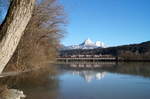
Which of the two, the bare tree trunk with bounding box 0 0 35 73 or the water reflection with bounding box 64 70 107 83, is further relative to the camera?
the water reflection with bounding box 64 70 107 83

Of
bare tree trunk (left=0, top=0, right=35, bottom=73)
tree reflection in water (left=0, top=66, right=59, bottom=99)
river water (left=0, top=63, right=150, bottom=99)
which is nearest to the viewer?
bare tree trunk (left=0, top=0, right=35, bottom=73)

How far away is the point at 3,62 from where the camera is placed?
2.77 meters

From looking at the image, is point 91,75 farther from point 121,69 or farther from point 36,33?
point 121,69

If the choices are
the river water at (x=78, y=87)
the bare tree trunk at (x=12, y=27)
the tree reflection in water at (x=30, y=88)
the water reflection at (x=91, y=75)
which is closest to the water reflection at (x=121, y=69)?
the water reflection at (x=91, y=75)

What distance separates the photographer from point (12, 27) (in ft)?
8.92

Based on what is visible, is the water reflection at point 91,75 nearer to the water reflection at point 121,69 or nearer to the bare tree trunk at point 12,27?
the water reflection at point 121,69

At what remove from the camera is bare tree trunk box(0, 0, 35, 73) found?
2.71 m

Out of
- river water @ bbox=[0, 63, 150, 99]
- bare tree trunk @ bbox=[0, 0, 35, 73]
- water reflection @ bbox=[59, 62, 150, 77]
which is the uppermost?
bare tree trunk @ bbox=[0, 0, 35, 73]

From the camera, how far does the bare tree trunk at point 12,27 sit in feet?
8.90

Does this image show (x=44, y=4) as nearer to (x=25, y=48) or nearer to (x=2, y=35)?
(x=25, y=48)

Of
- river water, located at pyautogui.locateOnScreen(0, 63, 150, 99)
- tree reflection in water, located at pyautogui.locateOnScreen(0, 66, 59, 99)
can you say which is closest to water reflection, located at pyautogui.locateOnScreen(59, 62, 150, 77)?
river water, located at pyautogui.locateOnScreen(0, 63, 150, 99)

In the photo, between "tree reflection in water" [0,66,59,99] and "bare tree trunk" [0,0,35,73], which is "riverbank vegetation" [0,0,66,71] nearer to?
"tree reflection in water" [0,66,59,99]

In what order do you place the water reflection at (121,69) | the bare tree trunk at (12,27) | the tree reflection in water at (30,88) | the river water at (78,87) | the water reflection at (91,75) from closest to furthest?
the bare tree trunk at (12,27)
the tree reflection in water at (30,88)
the river water at (78,87)
the water reflection at (91,75)
the water reflection at (121,69)

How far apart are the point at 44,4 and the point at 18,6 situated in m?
27.0
